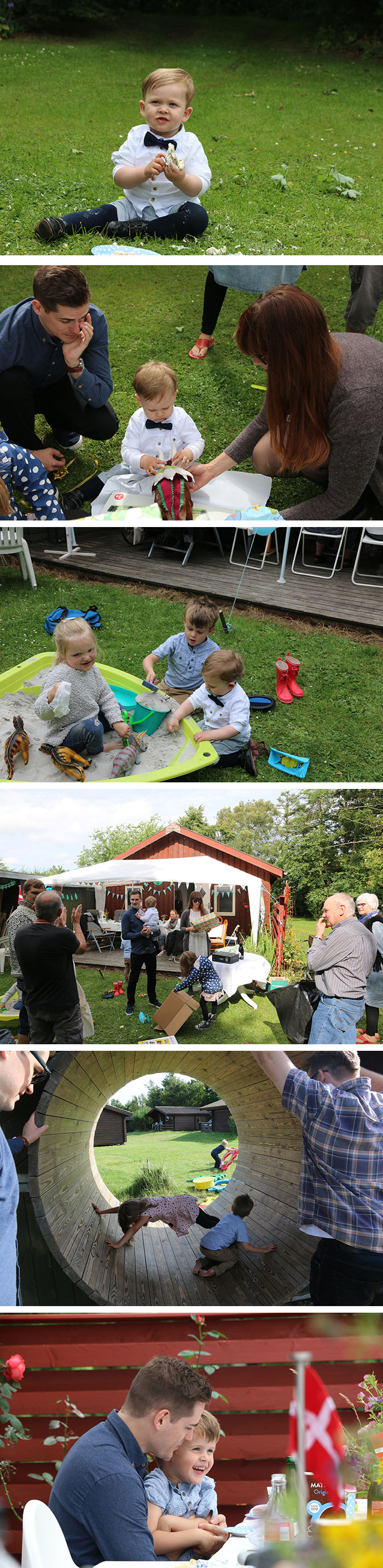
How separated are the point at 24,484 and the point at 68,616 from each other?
1.65ft

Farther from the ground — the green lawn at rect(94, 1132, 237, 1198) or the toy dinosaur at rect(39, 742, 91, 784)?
the toy dinosaur at rect(39, 742, 91, 784)

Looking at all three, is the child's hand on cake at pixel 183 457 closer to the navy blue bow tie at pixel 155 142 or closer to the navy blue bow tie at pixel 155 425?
the navy blue bow tie at pixel 155 425

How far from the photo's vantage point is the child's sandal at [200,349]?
2.82 m

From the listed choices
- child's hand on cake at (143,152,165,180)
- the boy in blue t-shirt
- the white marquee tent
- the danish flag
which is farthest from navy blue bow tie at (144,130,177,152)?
the danish flag

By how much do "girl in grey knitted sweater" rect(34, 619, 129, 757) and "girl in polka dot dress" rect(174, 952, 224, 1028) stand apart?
700mm

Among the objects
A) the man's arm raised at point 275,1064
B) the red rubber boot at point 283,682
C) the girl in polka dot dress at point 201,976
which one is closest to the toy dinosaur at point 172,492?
the red rubber boot at point 283,682

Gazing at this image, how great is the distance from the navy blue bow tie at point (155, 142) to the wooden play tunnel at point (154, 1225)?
2.94 meters

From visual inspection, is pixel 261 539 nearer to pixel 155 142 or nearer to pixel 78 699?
pixel 78 699

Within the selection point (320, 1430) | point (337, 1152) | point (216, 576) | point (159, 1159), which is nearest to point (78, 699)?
point (216, 576)

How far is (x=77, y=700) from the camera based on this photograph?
9.91 feet

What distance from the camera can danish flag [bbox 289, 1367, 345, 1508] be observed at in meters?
2.19

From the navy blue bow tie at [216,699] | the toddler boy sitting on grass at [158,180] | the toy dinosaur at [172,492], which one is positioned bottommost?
the navy blue bow tie at [216,699]

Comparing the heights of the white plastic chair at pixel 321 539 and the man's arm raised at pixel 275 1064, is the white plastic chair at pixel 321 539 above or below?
above

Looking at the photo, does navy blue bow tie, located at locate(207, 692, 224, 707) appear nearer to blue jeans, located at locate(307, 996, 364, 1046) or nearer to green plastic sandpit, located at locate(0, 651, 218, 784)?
green plastic sandpit, located at locate(0, 651, 218, 784)
